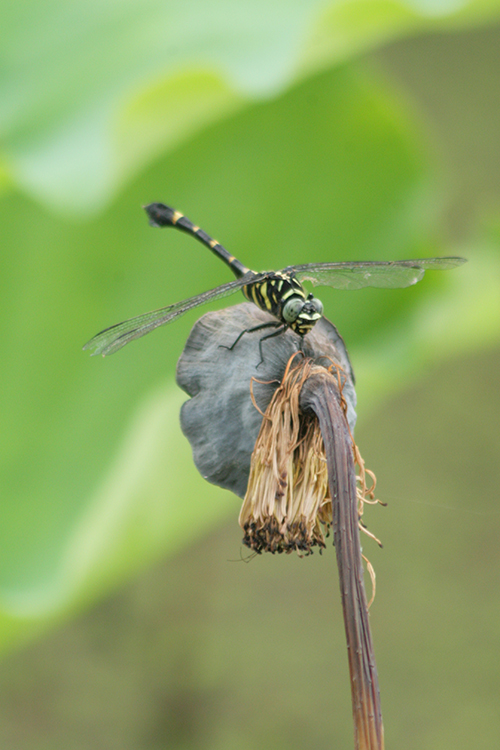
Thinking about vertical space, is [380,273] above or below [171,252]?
below

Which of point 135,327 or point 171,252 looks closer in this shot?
point 135,327

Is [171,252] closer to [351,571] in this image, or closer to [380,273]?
[380,273]

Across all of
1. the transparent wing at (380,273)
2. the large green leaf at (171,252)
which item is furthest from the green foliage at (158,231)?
the transparent wing at (380,273)

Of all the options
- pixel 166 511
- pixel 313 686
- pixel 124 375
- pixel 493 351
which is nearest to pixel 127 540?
pixel 166 511

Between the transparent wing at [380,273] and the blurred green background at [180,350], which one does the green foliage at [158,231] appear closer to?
the blurred green background at [180,350]

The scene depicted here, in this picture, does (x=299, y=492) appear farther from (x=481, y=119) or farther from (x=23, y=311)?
(x=481, y=119)

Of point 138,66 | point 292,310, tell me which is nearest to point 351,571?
point 292,310

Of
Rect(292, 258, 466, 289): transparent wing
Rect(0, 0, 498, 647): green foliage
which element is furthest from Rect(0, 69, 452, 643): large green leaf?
Rect(292, 258, 466, 289): transparent wing
